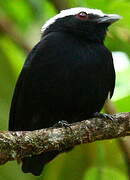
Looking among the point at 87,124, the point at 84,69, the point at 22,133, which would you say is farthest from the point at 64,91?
the point at 22,133

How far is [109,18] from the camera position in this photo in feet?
19.2

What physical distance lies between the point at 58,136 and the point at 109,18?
1647 mm

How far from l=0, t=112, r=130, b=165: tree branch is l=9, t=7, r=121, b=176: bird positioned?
1.67 ft

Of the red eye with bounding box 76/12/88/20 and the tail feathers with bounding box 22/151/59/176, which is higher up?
the red eye with bounding box 76/12/88/20

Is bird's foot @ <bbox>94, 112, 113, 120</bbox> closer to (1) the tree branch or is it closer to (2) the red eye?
(1) the tree branch

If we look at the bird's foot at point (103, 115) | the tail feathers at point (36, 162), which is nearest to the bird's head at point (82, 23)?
the bird's foot at point (103, 115)

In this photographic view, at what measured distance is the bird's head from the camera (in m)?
5.86

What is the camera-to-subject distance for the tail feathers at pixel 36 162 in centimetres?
567

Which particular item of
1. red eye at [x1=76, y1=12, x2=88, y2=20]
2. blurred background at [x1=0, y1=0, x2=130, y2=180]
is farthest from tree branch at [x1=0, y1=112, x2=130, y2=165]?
red eye at [x1=76, y1=12, x2=88, y2=20]

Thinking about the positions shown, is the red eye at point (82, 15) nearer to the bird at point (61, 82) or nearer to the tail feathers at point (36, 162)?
the bird at point (61, 82)

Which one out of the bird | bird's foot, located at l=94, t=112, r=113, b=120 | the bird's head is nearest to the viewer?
bird's foot, located at l=94, t=112, r=113, b=120

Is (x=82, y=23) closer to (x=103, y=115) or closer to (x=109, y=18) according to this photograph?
(x=109, y=18)

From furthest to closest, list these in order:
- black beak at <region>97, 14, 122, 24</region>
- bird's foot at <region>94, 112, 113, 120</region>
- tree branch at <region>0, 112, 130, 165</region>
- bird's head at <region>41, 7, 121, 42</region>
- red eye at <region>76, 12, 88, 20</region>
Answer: red eye at <region>76, 12, 88, 20</region>
bird's head at <region>41, 7, 121, 42</region>
black beak at <region>97, 14, 122, 24</region>
bird's foot at <region>94, 112, 113, 120</region>
tree branch at <region>0, 112, 130, 165</region>

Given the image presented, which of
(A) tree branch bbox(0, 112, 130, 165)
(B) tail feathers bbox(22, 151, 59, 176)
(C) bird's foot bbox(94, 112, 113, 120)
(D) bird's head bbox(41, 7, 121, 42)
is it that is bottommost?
(B) tail feathers bbox(22, 151, 59, 176)
